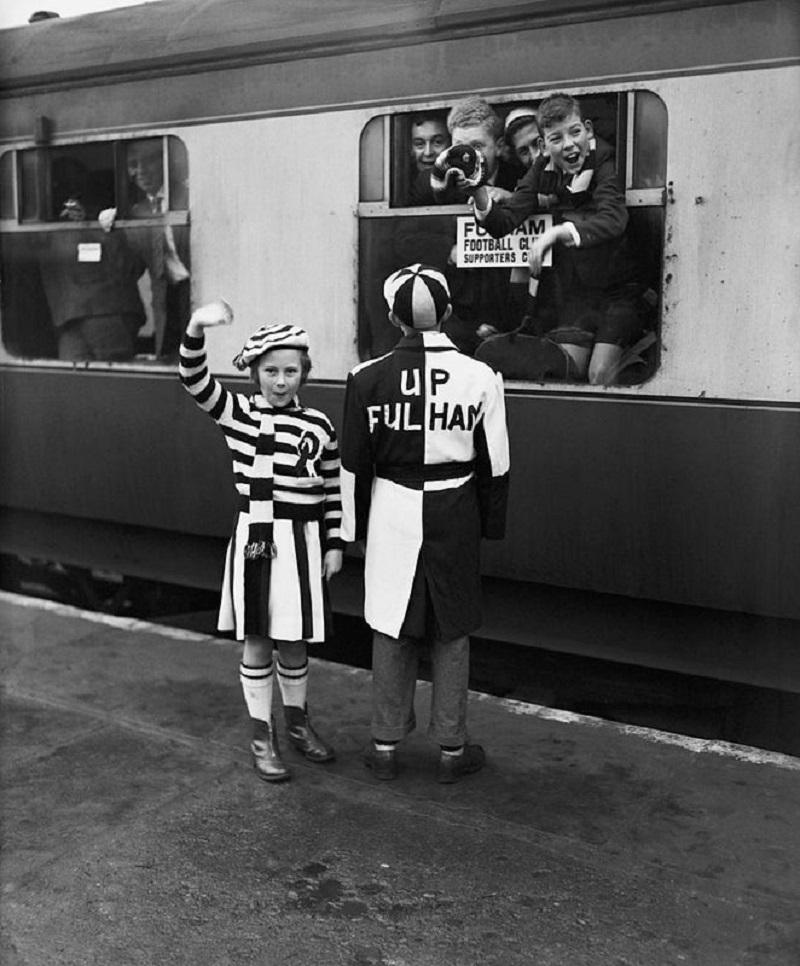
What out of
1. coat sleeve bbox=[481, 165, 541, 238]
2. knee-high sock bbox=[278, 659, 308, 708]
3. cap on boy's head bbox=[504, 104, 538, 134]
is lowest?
knee-high sock bbox=[278, 659, 308, 708]

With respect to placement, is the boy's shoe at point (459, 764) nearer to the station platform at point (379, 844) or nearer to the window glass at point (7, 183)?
the station platform at point (379, 844)

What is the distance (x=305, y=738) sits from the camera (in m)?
4.07

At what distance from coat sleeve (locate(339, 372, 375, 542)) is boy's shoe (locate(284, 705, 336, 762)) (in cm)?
67

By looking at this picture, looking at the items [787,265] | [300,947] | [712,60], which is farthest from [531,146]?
[300,947]

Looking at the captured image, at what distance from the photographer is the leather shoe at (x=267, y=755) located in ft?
12.7

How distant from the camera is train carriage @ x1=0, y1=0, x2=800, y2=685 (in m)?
4.11

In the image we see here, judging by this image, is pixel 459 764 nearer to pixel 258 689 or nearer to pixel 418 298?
pixel 258 689

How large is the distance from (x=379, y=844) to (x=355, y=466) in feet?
3.62

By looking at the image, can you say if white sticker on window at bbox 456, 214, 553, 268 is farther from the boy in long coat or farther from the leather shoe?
the leather shoe

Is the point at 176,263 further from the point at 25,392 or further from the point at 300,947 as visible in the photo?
the point at 300,947

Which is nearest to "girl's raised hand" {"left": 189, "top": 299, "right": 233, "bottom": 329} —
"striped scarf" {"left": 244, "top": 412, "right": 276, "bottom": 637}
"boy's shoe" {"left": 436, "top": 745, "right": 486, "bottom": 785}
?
"striped scarf" {"left": 244, "top": 412, "right": 276, "bottom": 637}

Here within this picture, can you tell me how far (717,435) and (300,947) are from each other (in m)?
2.22

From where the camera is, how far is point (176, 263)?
5.54m

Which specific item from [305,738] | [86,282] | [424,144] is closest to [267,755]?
[305,738]
